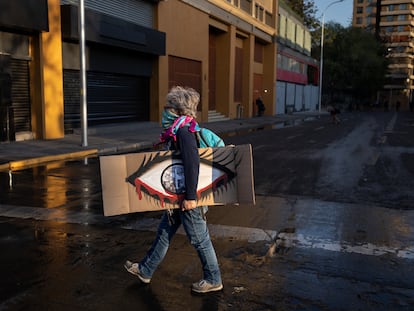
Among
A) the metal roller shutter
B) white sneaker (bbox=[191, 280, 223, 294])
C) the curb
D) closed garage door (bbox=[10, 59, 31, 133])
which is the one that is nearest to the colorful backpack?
white sneaker (bbox=[191, 280, 223, 294])

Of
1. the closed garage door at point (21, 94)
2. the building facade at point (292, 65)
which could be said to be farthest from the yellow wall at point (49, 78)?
the building facade at point (292, 65)

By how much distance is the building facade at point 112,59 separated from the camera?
14.8 m

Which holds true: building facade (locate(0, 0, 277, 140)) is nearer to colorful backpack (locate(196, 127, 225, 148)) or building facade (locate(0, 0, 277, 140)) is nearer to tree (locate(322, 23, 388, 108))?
colorful backpack (locate(196, 127, 225, 148))

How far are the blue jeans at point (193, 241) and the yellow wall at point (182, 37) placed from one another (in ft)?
63.8

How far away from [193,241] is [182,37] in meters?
22.8

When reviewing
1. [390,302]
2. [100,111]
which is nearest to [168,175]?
[390,302]

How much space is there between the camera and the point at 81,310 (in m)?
3.41

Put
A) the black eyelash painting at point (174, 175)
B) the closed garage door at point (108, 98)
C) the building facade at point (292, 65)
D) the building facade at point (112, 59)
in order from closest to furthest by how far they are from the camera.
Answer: the black eyelash painting at point (174, 175) < the building facade at point (112, 59) < the closed garage door at point (108, 98) < the building facade at point (292, 65)

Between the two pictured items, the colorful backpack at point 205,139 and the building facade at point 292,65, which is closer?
the colorful backpack at point 205,139

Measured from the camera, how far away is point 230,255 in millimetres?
4645

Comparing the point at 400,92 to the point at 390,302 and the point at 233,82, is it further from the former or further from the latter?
the point at 390,302

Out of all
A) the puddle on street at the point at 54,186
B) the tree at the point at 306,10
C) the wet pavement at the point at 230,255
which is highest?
the tree at the point at 306,10

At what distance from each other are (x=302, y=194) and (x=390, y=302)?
13.8ft

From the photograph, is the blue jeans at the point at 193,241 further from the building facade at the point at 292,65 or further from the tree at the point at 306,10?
the tree at the point at 306,10
